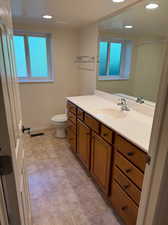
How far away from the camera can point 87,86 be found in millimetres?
3301

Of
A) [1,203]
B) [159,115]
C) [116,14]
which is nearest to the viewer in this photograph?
[1,203]

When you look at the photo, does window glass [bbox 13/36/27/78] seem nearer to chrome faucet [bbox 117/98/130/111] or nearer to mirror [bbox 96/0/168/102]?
mirror [bbox 96/0/168/102]

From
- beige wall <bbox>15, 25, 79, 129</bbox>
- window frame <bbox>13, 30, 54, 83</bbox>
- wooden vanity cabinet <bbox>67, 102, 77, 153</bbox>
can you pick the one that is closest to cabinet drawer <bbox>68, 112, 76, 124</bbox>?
wooden vanity cabinet <bbox>67, 102, 77, 153</bbox>

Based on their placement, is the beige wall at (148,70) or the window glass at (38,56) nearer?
the beige wall at (148,70)

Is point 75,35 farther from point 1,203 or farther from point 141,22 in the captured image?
point 1,203

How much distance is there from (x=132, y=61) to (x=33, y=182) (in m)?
2.10

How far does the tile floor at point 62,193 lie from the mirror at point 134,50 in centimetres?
136

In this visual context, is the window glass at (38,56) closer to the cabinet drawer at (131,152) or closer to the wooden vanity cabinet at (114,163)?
the wooden vanity cabinet at (114,163)

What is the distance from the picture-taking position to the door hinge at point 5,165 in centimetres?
65

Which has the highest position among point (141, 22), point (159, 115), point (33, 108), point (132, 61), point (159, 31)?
point (141, 22)

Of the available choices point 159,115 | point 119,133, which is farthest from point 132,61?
point 159,115

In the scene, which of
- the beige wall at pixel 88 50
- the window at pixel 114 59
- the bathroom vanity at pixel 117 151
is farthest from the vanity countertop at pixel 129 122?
the beige wall at pixel 88 50

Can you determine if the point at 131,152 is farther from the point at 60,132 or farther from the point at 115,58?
the point at 60,132

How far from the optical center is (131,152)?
1264mm
